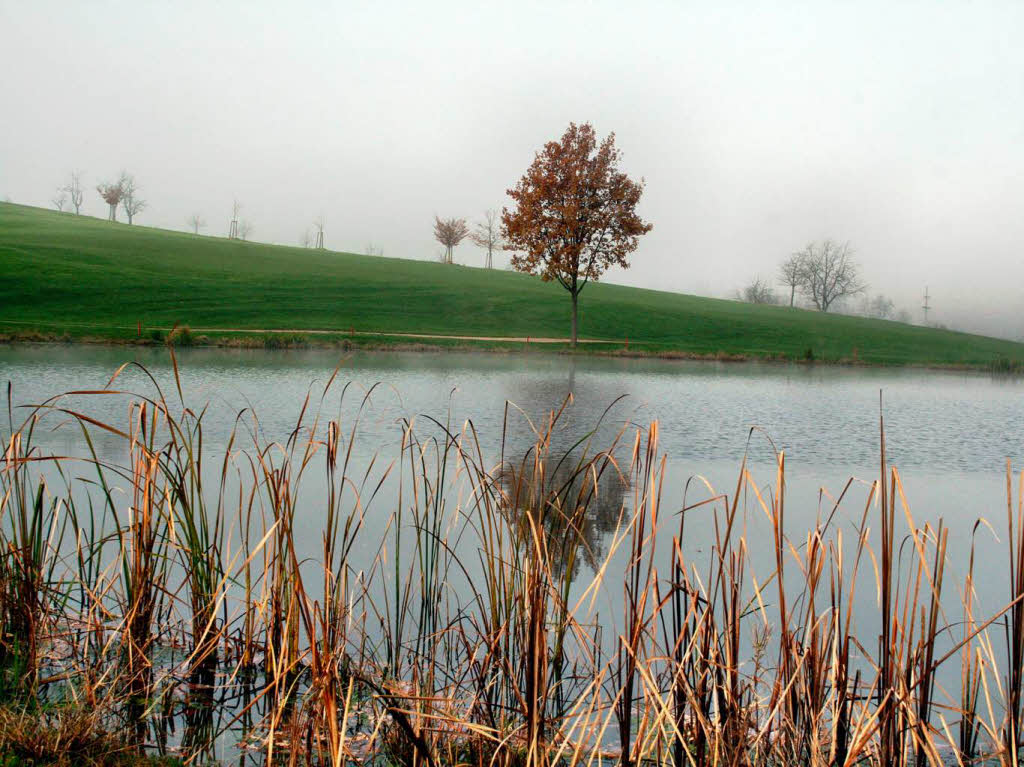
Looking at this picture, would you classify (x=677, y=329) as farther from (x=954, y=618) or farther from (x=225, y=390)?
(x=954, y=618)

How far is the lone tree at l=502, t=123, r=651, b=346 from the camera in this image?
34.1m

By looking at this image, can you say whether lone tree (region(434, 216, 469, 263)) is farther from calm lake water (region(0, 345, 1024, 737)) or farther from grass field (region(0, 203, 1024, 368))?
calm lake water (region(0, 345, 1024, 737))

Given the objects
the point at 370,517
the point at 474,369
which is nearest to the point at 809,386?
the point at 474,369

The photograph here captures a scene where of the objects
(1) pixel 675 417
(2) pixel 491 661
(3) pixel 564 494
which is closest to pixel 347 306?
(1) pixel 675 417

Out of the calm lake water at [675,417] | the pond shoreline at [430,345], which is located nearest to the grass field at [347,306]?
the pond shoreline at [430,345]

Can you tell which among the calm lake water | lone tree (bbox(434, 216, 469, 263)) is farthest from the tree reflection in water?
lone tree (bbox(434, 216, 469, 263))

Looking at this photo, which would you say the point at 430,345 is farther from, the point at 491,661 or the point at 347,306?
the point at 491,661

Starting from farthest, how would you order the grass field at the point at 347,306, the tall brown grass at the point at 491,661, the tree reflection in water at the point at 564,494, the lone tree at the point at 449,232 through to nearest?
the lone tree at the point at 449,232 → the grass field at the point at 347,306 → the tree reflection in water at the point at 564,494 → the tall brown grass at the point at 491,661

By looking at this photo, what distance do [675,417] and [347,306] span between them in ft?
108

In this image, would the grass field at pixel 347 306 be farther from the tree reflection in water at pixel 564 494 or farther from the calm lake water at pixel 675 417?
the tree reflection in water at pixel 564 494

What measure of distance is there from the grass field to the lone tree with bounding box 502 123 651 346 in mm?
4156

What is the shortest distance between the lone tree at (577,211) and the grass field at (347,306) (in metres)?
4.16

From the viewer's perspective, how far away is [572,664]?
10.9 ft

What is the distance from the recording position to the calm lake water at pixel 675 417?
6480 mm
